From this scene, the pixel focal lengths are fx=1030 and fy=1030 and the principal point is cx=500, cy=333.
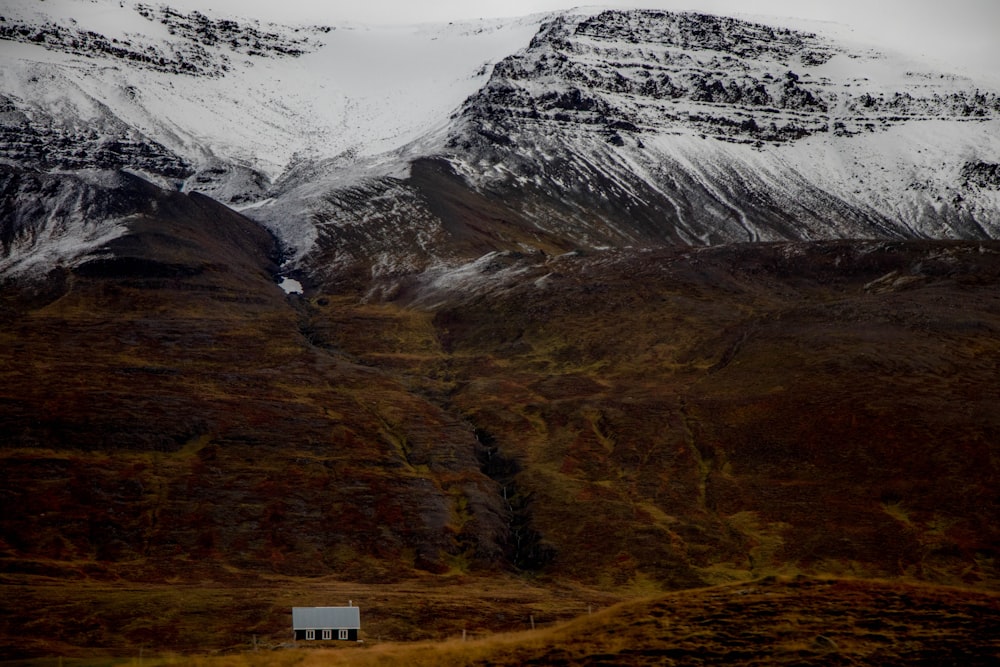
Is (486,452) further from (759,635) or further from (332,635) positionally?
(759,635)

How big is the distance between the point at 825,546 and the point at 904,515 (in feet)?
37.4

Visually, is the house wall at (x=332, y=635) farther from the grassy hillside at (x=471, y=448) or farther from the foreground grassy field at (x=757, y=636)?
the foreground grassy field at (x=757, y=636)

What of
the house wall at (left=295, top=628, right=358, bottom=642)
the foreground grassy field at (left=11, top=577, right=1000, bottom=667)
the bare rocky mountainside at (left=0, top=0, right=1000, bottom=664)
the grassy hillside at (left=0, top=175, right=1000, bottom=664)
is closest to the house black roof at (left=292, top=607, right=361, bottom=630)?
the house wall at (left=295, top=628, right=358, bottom=642)

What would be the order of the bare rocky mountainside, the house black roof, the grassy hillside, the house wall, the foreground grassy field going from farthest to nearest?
the grassy hillside
the bare rocky mountainside
the house wall
the house black roof
the foreground grassy field

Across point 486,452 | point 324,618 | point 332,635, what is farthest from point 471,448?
point 332,635

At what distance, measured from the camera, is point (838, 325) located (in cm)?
15188

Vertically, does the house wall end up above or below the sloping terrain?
below

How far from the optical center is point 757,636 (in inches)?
1754

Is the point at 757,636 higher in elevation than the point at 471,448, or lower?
lower

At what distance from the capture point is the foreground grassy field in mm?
42094

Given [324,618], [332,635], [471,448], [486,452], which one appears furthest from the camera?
[486,452]

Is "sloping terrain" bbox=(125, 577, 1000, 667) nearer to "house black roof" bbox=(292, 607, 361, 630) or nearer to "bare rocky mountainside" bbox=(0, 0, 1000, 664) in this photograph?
"bare rocky mountainside" bbox=(0, 0, 1000, 664)

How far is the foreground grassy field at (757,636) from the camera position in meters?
42.1

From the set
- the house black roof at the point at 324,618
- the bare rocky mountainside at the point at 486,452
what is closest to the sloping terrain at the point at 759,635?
the bare rocky mountainside at the point at 486,452
